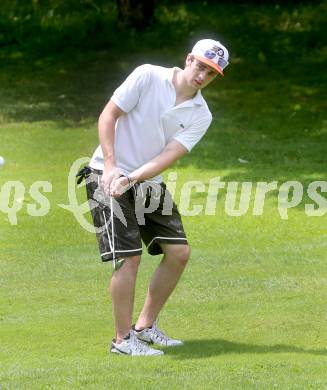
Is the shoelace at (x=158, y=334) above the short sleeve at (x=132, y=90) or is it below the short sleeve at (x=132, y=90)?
below

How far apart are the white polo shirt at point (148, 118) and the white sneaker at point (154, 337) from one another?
1.16 metres

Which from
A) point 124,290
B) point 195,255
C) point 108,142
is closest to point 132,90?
point 108,142

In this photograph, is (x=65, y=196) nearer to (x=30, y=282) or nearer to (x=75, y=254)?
(x=75, y=254)

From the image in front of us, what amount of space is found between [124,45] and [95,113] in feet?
10.5

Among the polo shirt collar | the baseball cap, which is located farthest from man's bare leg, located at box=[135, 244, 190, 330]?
the baseball cap

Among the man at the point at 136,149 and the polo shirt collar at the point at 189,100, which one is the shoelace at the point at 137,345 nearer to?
the man at the point at 136,149

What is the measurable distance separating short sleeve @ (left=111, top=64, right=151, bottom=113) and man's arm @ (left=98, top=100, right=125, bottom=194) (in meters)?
0.04

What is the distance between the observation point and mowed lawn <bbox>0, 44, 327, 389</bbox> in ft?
22.7

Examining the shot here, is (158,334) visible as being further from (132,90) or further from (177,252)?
(132,90)

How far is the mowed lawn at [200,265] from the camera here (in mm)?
6914

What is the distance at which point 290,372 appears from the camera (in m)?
6.75

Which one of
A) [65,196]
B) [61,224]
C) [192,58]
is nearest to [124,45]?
[65,196]

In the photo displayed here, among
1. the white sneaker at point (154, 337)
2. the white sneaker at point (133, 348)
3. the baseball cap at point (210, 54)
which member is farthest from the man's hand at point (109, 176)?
the white sneaker at point (154, 337)

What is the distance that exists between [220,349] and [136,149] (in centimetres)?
145
